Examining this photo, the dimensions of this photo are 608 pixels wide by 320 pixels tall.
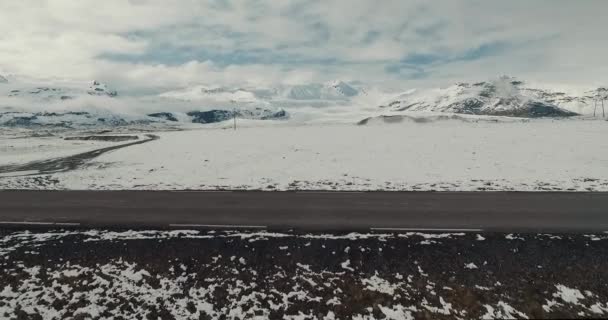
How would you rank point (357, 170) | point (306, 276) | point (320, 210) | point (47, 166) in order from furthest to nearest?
1. point (47, 166)
2. point (357, 170)
3. point (320, 210)
4. point (306, 276)

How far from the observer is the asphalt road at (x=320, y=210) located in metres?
14.8

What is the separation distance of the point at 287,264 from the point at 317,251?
1.27 m

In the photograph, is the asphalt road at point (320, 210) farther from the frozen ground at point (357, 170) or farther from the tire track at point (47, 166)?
the tire track at point (47, 166)

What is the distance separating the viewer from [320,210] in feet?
55.6

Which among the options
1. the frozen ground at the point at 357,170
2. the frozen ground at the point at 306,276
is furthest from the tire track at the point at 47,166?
the frozen ground at the point at 306,276

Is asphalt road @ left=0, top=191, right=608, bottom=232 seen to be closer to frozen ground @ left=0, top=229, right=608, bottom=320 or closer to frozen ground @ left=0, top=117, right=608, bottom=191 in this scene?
frozen ground @ left=0, top=229, right=608, bottom=320

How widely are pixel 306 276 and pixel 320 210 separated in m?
6.13

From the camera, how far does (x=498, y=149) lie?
129ft

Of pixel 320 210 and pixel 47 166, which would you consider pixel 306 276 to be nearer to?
pixel 320 210

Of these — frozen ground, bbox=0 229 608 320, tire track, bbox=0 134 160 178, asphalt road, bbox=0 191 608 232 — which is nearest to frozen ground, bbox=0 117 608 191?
tire track, bbox=0 134 160 178

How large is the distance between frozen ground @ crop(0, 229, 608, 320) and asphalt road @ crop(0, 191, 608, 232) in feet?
4.50

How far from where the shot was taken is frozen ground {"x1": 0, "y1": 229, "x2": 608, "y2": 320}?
31.9 ft

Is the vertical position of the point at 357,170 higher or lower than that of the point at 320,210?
higher

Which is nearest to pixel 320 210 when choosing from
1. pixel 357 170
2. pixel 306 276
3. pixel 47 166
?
pixel 306 276
